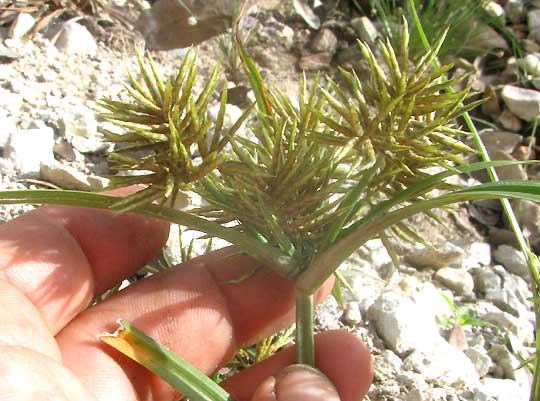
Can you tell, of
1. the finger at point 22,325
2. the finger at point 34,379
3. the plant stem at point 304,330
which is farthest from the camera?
the plant stem at point 304,330

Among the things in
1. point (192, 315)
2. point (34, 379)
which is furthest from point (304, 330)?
point (34, 379)

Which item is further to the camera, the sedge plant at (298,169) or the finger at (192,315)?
the finger at (192,315)

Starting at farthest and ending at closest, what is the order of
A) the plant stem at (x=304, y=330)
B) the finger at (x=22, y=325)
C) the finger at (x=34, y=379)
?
the plant stem at (x=304, y=330) < the finger at (x=22, y=325) < the finger at (x=34, y=379)

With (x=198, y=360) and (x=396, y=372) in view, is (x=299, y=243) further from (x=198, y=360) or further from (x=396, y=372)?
(x=396, y=372)

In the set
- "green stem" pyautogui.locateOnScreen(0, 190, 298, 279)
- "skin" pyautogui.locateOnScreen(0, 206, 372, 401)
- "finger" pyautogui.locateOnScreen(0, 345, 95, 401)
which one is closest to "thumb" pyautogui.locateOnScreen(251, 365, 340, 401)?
"skin" pyautogui.locateOnScreen(0, 206, 372, 401)

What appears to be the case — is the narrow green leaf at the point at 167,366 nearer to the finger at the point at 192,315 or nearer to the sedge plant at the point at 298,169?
the sedge plant at the point at 298,169

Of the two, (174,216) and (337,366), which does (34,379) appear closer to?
(174,216)

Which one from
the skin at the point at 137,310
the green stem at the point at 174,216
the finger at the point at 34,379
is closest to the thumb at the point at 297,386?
the skin at the point at 137,310
